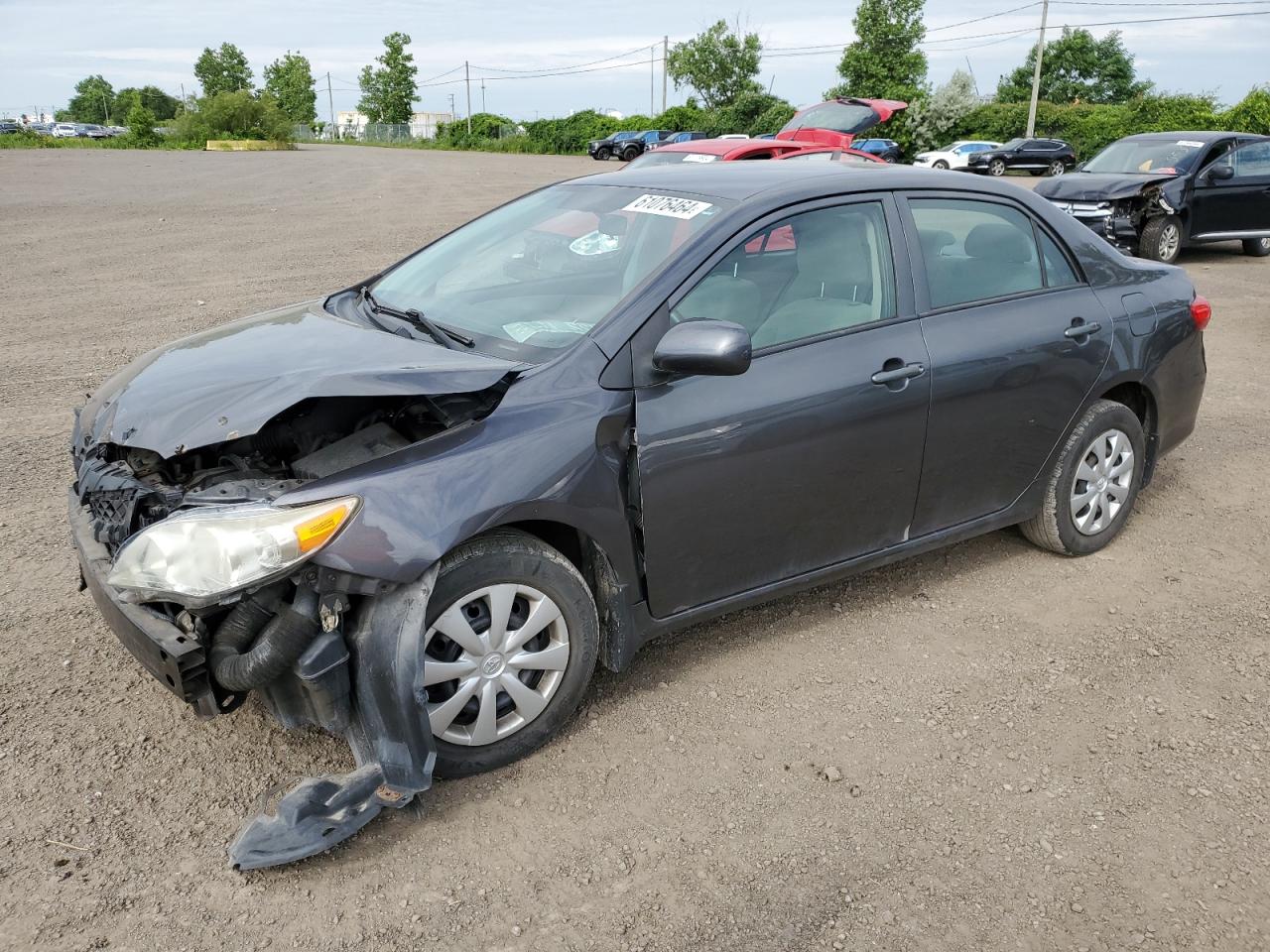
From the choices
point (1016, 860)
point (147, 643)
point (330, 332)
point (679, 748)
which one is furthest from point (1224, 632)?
point (147, 643)

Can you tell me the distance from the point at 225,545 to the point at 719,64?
70577 mm

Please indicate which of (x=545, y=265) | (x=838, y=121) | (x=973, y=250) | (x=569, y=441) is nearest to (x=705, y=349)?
(x=569, y=441)

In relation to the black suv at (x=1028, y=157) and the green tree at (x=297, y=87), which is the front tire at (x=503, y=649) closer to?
the black suv at (x=1028, y=157)

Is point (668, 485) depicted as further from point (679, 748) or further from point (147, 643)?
point (147, 643)

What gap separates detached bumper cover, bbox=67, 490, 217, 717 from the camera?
2.66m

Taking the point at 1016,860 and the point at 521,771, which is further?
the point at 521,771

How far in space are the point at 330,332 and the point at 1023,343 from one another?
8.46 feet

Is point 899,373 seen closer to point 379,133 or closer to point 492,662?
point 492,662

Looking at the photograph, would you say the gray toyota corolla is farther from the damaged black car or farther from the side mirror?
the damaged black car

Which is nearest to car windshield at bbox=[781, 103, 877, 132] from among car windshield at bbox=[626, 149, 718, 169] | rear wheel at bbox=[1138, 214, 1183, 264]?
rear wheel at bbox=[1138, 214, 1183, 264]

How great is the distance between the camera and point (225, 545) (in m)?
2.61

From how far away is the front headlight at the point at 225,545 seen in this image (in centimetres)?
260

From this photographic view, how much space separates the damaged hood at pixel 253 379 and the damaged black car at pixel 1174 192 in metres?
11.1

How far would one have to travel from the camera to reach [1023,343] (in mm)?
4008
